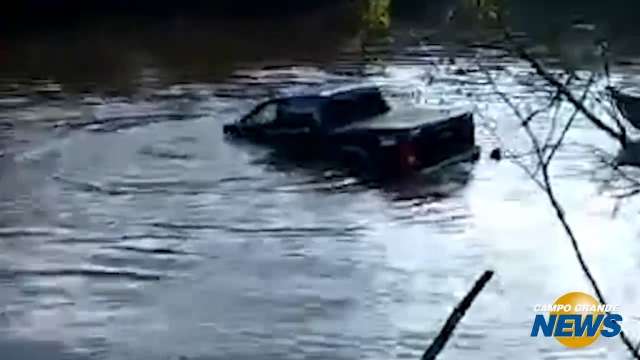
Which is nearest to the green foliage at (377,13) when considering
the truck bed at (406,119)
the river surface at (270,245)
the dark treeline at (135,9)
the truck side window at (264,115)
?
the river surface at (270,245)

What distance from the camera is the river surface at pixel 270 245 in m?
12.6

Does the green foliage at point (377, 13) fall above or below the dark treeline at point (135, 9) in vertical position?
above

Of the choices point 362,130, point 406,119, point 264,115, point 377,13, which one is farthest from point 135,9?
point 377,13

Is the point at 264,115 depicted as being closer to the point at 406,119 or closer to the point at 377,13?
the point at 406,119

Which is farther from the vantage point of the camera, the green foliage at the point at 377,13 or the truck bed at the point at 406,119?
the truck bed at the point at 406,119

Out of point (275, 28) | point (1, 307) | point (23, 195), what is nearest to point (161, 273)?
point (1, 307)

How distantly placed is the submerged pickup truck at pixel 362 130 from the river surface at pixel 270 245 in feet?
1.31

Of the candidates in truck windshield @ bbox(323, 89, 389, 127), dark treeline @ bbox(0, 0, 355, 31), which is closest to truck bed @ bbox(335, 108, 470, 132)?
truck windshield @ bbox(323, 89, 389, 127)

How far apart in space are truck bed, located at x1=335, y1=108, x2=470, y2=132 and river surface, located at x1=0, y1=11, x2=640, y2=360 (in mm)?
885

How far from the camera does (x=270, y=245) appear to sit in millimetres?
15906

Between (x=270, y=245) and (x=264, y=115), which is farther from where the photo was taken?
(x=264, y=115)

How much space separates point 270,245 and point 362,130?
4.75 m

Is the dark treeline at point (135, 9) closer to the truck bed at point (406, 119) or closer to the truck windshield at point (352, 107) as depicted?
the truck windshield at point (352, 107)

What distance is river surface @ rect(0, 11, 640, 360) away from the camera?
41.4ft
